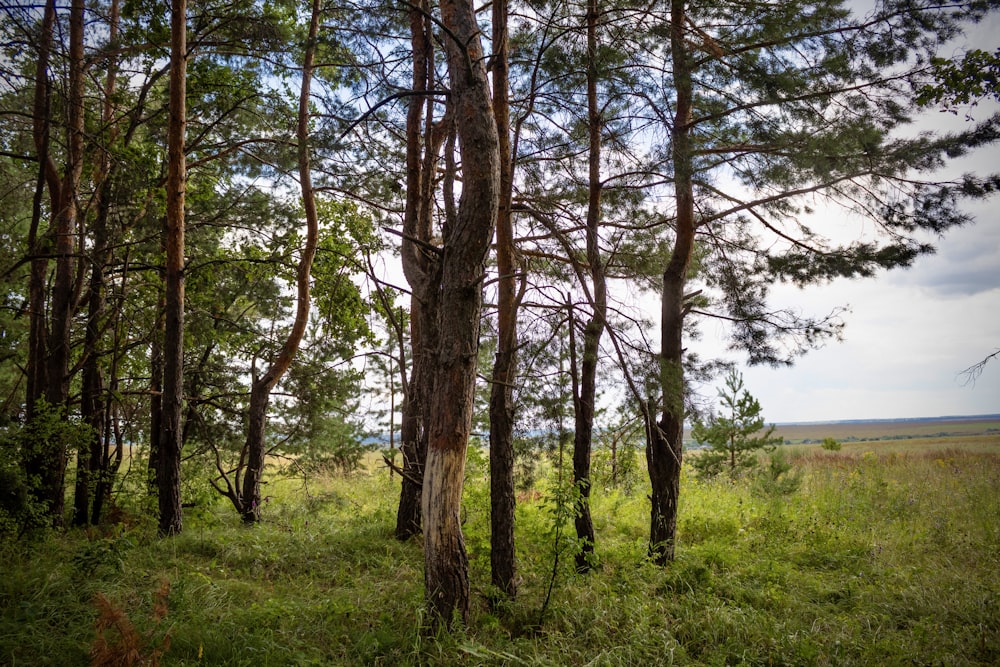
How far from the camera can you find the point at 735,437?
458 inches

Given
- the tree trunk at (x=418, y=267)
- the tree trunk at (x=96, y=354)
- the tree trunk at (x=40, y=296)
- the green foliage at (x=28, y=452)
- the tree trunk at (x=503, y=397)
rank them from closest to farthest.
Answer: the tree trunk at (x=418, y=267) < the tree trunk at (x=503, y=397) < the green foliage at (x=28, y=452) < the tree trunk at (x=40, y=296) < the tree trunk at (x=96, y=354)

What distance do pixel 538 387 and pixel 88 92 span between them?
27.0 ft

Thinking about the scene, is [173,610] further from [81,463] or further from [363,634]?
[81,463]

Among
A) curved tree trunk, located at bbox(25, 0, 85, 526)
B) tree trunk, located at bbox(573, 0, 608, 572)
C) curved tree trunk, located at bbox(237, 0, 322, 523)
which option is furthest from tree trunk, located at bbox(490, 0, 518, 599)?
curved tree trunk, located at bbox(25, 0, 85, 526)

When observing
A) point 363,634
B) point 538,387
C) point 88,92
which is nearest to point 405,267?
point 538,387

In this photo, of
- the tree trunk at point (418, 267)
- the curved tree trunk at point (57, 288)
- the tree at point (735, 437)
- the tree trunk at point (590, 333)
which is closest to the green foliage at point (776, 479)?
the tree at point (735, 437)

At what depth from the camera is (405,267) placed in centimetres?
489

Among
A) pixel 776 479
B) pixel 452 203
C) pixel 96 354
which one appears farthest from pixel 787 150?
pixel 96 354

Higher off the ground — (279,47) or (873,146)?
(279,47)

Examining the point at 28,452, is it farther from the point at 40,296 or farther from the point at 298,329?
the point at 298,329

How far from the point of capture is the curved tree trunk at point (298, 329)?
741cm

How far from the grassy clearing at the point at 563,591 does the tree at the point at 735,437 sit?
2835 mm

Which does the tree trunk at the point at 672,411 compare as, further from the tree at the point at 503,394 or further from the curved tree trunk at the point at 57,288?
the curved tree trunk at the point at 57,288

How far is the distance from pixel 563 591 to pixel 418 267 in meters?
3.27
